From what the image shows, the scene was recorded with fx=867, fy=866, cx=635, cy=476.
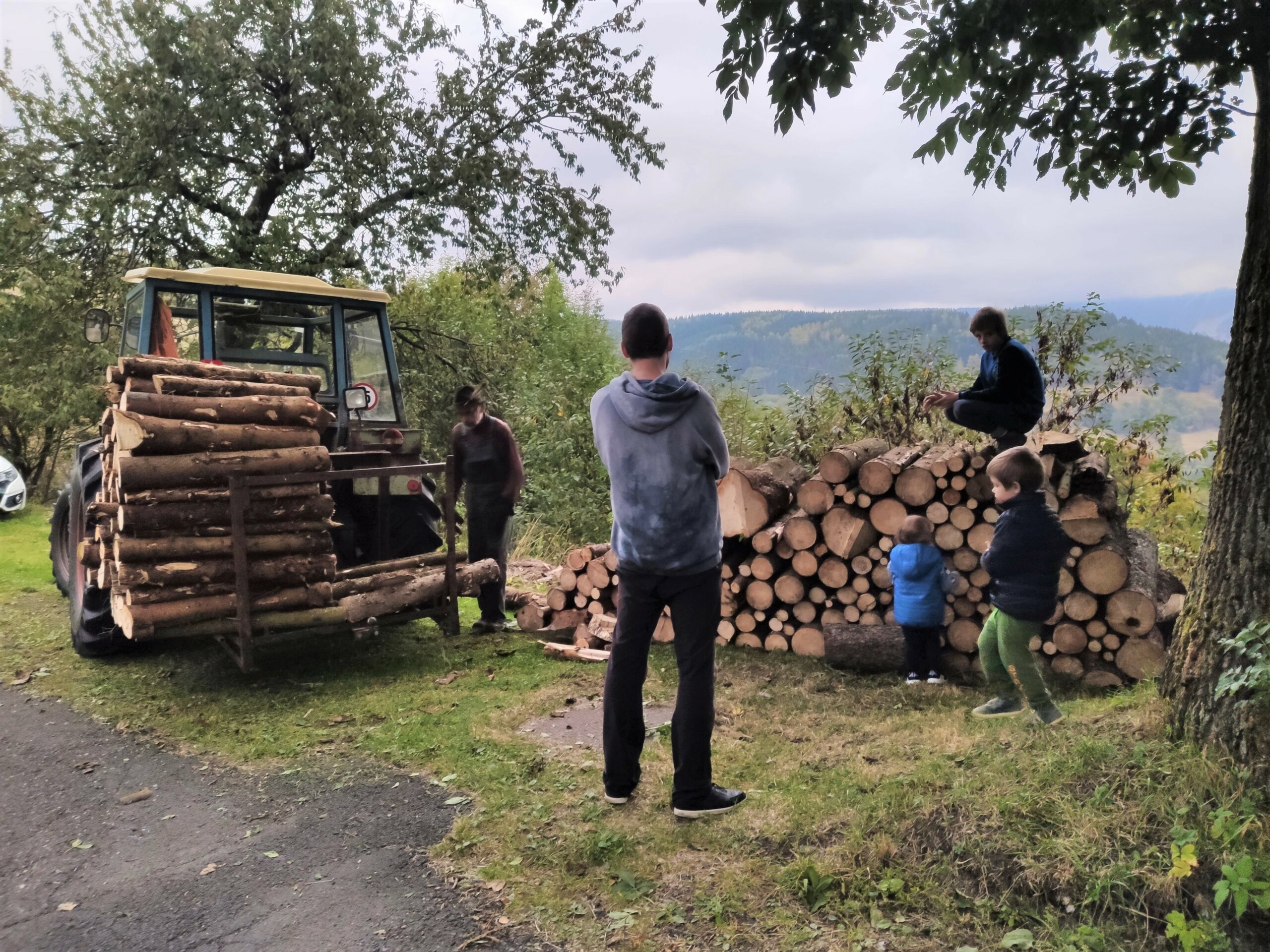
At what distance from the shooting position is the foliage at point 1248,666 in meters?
2.66

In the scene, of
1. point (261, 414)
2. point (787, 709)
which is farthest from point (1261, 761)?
point (261, 414)

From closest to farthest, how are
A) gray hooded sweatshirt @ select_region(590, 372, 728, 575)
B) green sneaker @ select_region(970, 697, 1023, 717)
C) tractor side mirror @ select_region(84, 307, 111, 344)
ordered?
gray hooded sweatshirt @ select_region(590, 372, 728, 575), green sneaker @ select_region(970, 697, 1023, 717), tractor side mirror @ select_region(84, 307, 111, 344)

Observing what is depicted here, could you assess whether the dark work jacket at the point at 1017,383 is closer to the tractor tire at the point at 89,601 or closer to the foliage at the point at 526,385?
the tractor tire at the point at 89,601

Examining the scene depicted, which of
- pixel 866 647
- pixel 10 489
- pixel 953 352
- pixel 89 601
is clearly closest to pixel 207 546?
pixel 89 601

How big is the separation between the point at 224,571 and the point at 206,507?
38 centimetres

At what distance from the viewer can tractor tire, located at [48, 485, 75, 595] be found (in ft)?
23.4

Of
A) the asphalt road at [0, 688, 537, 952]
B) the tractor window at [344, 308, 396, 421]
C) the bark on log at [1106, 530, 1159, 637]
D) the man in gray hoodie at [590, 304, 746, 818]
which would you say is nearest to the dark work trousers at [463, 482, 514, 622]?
the tractor window at [344, 308, 396, 421]

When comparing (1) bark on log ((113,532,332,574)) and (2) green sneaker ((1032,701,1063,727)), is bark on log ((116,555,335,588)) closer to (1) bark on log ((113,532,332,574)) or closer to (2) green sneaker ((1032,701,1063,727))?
(1) bark on log ((113,532,332,574))

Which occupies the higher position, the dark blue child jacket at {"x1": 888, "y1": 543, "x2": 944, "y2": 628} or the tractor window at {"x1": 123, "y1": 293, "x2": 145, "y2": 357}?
the tractor window at {"x1": 123, "y1": 293, "x2": 145, "y2": 357}

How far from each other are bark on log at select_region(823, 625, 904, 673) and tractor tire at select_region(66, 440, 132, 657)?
4.57m

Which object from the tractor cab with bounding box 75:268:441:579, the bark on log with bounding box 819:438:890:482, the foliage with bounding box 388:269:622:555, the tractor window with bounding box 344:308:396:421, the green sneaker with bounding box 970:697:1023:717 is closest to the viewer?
the green sneaker with bounding box 970:697:1023:717

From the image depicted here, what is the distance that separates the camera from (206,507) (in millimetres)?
4887

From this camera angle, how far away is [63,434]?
597 inches

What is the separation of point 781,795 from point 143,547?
3551 millimetres
